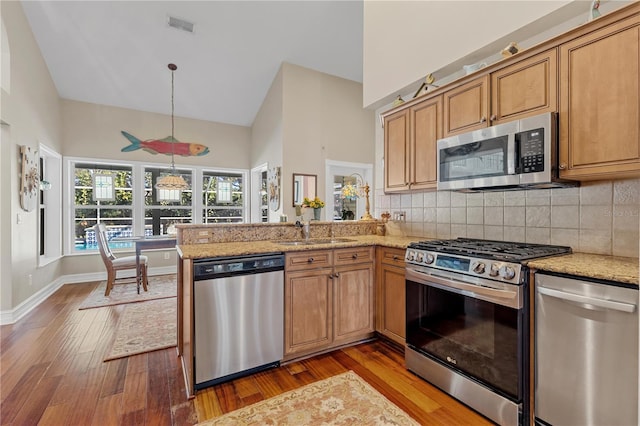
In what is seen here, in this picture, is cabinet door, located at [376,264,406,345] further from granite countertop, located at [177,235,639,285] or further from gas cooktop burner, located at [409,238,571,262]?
gas cooktop burner, located at [409,238,571,262]

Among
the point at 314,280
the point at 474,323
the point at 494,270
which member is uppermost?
the point at 494,270

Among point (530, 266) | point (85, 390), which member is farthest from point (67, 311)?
point (530, 266)

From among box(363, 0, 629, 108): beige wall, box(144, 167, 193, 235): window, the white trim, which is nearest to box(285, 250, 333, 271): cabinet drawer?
box(363, 0, 629, 108): beige wall

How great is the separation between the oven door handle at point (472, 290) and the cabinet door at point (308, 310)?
0.72 metres

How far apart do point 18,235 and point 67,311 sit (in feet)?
3.50

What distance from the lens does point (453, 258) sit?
196 centimetres

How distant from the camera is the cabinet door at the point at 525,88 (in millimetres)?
1859

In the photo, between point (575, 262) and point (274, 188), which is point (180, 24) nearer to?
point (274, 188)

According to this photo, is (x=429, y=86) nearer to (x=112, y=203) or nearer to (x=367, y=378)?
(x=367, y=378)

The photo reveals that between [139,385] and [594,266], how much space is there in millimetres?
2916

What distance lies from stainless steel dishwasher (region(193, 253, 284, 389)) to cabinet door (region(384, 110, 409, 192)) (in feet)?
4.68

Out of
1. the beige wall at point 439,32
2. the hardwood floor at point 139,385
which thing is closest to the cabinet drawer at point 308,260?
the hardwood floor at point 139,385

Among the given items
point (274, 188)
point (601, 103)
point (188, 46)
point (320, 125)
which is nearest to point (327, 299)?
point (601, 103)

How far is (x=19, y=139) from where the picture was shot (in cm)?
359
